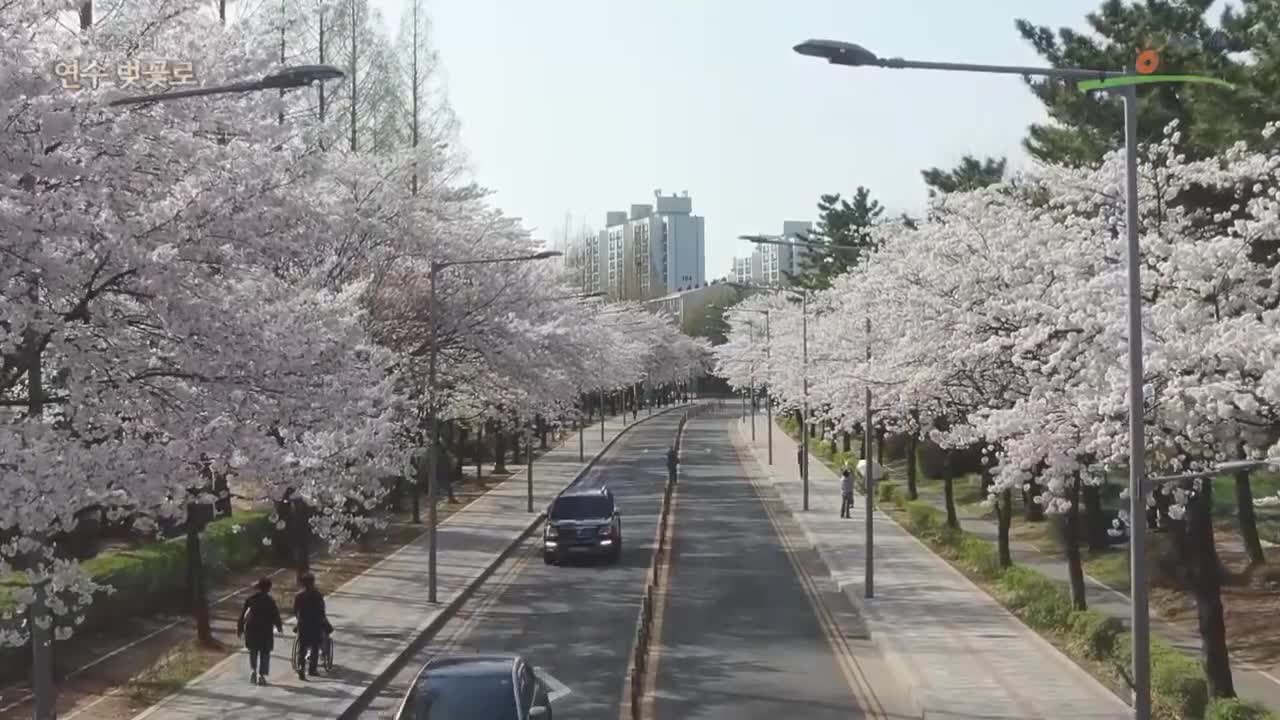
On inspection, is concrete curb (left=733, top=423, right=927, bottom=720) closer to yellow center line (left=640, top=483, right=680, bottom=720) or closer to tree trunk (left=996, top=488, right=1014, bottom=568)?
tree trunk (left=996, top=488, right=1014, bottom=568)

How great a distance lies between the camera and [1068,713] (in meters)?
17.5

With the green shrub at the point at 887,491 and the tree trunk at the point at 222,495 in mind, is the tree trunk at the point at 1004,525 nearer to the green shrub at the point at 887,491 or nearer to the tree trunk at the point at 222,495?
the tree trunk at the point at 222,495

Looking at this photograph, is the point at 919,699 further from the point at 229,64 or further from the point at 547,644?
the point at 229,64

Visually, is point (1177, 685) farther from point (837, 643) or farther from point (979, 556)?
point (979, 556)

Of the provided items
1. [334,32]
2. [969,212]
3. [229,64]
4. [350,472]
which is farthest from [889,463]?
[229,64]

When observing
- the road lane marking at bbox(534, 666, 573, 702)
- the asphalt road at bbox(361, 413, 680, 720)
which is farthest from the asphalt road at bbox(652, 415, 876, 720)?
the road lane marking at bbox(534, 666, 573, 702)

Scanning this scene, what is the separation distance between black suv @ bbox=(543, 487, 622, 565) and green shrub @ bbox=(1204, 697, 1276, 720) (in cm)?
2040

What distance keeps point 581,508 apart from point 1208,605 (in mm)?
19998

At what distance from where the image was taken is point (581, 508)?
35.5 meters

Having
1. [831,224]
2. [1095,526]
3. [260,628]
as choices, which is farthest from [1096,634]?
[831,224]

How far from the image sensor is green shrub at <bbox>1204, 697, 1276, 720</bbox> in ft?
48.5

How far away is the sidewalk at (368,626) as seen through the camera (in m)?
18.6

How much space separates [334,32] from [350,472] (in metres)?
21.3

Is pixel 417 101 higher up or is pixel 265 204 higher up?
pixel 417 101
